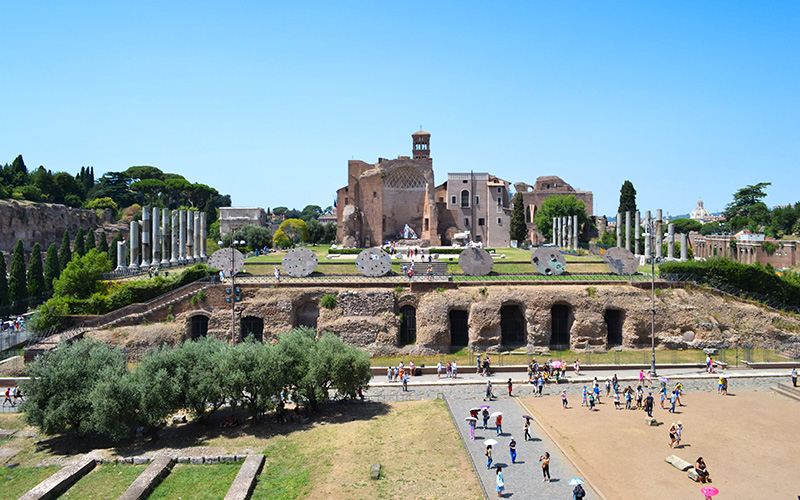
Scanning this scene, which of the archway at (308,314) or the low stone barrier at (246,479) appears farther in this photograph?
the archway at (308,314)

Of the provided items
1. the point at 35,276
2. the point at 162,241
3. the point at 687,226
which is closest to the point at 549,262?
the point at 162,241

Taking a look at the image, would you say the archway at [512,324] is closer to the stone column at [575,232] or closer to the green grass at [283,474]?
the green grass at [283,474]

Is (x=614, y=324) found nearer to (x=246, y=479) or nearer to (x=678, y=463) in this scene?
(x=678, y=463)

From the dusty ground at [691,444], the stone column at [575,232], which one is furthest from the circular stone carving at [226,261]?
the stone column at [575,232]

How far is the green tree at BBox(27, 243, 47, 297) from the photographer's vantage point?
164 ft

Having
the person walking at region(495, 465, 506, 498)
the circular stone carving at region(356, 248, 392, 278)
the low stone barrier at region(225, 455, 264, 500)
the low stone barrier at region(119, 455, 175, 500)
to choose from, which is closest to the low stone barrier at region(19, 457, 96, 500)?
the low stone barrier at region(119, 455, 175, 500)

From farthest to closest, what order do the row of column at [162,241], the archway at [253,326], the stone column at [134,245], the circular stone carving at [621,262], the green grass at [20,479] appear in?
the row of column at [162,241], the stone column at [134,245], the circular stone carving at [621,262], the archway at [253,326], the green grass at [20,479]

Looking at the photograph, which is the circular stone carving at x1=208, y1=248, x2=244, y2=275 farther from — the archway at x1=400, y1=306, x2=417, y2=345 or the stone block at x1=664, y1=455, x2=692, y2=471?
the stone block at x1=664, y1=455, x2=692, y2=471

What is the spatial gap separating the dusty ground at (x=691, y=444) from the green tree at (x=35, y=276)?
44800mm

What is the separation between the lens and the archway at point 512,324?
39.5m

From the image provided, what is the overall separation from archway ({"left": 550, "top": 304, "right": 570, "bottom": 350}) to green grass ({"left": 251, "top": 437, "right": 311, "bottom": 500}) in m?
22.2

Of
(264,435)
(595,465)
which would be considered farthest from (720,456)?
(264,435)

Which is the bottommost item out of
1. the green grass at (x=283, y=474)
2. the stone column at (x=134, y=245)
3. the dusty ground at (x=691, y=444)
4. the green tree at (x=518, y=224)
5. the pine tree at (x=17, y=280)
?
the green grass at (x=283, y=474)

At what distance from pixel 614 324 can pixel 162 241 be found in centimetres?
3905
